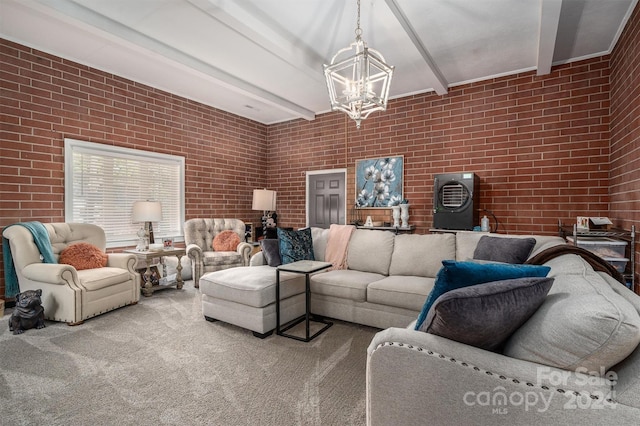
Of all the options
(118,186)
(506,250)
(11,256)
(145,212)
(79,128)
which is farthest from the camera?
(118,186)

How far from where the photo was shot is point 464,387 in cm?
100

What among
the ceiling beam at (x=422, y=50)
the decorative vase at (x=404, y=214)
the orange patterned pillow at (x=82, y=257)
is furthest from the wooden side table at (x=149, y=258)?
the ceiling beam at (x=422, y=50)

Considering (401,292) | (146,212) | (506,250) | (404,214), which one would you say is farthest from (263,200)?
(506,250)

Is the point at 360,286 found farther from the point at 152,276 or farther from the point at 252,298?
the point at 152,276

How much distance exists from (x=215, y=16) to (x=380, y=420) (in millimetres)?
3258

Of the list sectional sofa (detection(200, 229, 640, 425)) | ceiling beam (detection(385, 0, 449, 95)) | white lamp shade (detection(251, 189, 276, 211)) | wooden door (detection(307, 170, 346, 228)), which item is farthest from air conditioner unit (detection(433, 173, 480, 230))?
white lamp shade (detection(251, 189, 276, 211))

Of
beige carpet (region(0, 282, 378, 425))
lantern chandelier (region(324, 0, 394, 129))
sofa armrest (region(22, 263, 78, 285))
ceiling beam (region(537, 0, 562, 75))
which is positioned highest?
ceiling beam (region(537, 0, 562, 75))

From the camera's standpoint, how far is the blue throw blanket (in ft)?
10.9

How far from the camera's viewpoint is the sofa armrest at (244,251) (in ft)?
16.0

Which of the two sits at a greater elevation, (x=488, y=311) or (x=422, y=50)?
(x=422, y=50)

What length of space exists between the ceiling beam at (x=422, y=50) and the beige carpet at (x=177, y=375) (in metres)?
2.99

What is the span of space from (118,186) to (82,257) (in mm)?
1340

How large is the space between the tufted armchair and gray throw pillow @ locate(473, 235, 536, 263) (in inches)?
134

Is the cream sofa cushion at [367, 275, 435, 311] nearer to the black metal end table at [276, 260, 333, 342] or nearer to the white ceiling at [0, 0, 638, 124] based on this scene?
the black metal end table at [276, 260, 333, 342]
